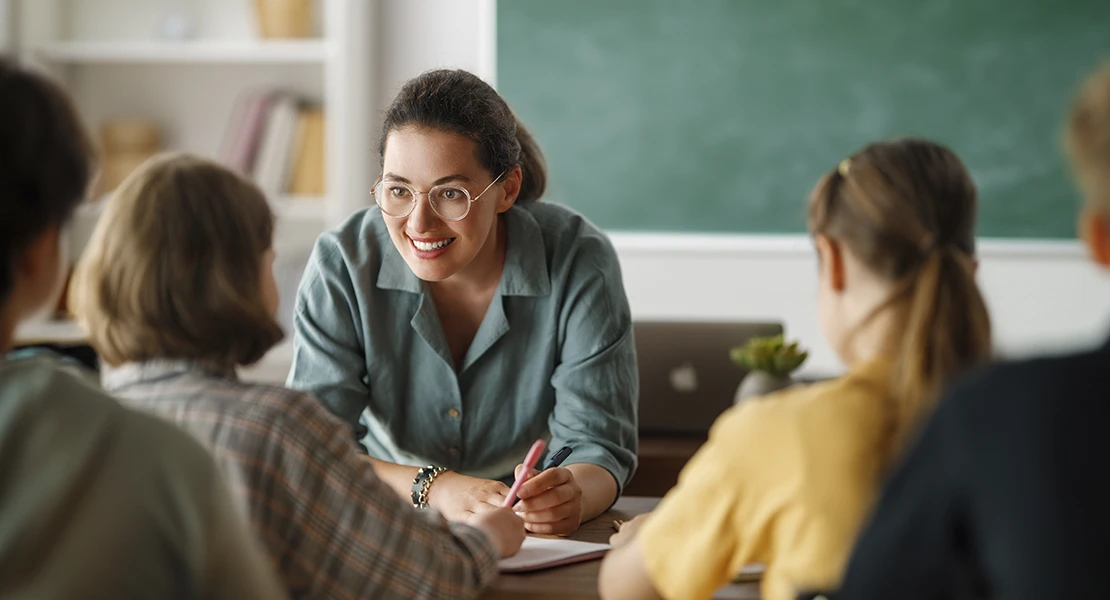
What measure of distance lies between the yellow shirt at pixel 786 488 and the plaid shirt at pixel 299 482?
0.28 metres

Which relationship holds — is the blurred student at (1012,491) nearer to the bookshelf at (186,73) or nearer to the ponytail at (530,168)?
the ponytail at (530,168)

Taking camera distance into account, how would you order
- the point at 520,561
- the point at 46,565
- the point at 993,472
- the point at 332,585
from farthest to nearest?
the point at 520,561 → the point at 332,585 → the point at 46,565 → the point at 993,472

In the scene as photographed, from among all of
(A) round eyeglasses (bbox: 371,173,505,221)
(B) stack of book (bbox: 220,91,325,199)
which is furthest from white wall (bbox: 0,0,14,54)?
(A) round eyeglasses (bbox: 371,173,505,221)

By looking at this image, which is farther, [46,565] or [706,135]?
[706,135]

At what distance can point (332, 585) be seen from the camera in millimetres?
1094

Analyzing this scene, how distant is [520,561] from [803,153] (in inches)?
101

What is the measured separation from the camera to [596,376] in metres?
1.82

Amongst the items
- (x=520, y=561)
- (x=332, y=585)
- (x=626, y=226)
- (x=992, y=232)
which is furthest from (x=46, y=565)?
(x=992, y=232)

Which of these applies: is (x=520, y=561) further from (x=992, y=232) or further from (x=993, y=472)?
(x=992, y=232)

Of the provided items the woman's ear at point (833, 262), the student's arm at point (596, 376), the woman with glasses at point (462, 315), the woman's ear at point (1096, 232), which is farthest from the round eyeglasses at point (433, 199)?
the woman's ear at point (1096, 232)

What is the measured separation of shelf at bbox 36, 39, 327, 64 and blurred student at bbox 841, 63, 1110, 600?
2939 millimetres

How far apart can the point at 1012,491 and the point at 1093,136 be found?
0.27 m

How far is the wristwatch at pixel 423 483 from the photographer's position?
1652 millimetres

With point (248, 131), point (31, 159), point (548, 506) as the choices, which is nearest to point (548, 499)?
point (548, 506)
